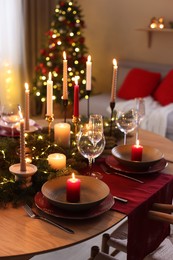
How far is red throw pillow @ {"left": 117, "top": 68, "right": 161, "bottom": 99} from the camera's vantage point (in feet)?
14.7

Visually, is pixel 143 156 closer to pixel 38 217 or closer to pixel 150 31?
pixel 38 217

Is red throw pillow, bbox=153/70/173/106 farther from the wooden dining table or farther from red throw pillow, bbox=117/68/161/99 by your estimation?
the wooden dining table

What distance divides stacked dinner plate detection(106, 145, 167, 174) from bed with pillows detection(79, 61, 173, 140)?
200cm

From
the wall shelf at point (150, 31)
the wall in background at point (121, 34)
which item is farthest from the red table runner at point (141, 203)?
the wall in background at point (121, 34)

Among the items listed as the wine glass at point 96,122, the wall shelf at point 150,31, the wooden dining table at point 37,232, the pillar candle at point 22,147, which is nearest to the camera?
the wooden dining table at point 37,232

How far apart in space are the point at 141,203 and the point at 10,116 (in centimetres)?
96

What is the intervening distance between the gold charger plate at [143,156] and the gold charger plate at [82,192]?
0.25 m

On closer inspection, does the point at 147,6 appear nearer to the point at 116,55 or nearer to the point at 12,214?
the point at 116,55

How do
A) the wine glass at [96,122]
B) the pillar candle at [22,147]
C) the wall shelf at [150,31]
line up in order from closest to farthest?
the pillar candle at [22,147]
the wine glass at [96,122]
the wall shelf at [150,31]

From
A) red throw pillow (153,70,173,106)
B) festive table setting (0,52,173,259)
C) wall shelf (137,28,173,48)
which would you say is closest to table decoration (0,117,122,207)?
festive table setting (0,52,173,259)

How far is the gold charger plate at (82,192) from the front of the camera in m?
1.32

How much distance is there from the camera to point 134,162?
171cm

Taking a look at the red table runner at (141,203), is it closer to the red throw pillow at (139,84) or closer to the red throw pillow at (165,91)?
the red throw pillow at (165,91)

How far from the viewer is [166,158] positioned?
1.92m
